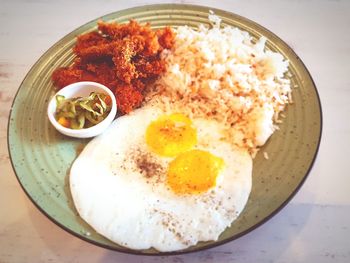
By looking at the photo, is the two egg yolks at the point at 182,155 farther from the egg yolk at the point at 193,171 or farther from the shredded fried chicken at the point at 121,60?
the shredded fried chicken at the point at 121,60

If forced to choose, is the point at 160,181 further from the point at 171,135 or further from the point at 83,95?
the point at 83,95

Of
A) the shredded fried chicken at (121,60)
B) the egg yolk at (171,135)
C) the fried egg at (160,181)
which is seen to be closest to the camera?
the fried egg at (160,181)

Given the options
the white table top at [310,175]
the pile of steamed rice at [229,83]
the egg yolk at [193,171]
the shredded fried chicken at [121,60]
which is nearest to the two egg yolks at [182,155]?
the egg yolk at [193,171]

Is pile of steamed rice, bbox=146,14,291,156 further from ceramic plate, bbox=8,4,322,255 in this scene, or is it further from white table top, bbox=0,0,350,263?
white table top, bbox=0,0,350,263

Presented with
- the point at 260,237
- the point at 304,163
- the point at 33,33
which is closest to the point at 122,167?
the point at 260,237

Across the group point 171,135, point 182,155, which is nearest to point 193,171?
point 182,155

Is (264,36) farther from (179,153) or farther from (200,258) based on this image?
(200,258)
